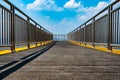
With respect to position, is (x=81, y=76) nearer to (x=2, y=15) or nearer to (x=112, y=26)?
(x=2, y=15)

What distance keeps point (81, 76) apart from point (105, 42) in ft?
18.9

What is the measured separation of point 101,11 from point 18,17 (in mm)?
3797

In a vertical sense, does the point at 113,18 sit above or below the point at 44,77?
above

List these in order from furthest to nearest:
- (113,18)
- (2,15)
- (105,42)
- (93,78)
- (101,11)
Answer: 1. (101,11)
2. (105,42)
3. (113,18)
4. (2,15)
5. (93,78)

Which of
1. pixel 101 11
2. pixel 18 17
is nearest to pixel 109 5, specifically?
pixel 101 11

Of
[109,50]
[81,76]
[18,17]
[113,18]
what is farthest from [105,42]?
[81,76]

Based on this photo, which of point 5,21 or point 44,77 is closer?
point 44,77

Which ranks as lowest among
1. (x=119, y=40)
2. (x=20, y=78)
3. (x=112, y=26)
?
(x=20, y=78)

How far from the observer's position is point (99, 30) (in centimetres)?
995

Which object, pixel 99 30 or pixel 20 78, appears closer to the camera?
pixel 20 78

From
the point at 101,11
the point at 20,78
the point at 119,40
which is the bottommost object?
the point at 20,78

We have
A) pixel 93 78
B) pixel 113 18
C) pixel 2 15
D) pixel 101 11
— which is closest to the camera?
pixel 93 78

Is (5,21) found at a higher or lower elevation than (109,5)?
lower

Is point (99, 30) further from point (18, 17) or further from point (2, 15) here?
point (2, 15)
